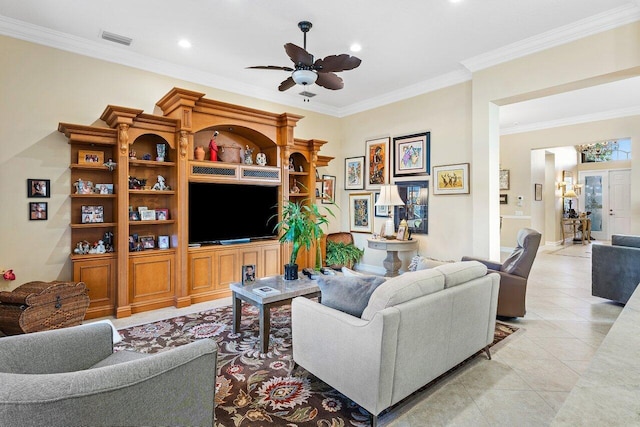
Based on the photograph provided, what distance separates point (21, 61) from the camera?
12.2 ft

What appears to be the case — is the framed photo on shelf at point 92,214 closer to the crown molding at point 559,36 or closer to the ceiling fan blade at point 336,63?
the ceiling fan blade at point 336,63

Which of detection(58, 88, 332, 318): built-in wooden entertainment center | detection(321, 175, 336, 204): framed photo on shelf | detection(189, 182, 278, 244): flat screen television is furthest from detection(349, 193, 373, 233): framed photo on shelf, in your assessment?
detection(58, 88, 332, 318): built-in wooden entertainment center

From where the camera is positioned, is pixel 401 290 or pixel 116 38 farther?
pixel 116 38

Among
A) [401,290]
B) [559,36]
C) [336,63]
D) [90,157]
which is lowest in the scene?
[401,290]

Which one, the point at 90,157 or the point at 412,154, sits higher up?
the point at 412,154

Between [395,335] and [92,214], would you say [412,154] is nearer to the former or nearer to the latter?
[395,335]

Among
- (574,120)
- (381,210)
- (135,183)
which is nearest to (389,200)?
(381,210)

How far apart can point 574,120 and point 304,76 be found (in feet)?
23.3

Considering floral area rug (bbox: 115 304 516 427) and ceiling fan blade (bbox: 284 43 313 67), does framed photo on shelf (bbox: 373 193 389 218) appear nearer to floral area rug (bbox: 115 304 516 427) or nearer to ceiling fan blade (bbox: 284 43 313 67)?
floral area rug (bbox: 115 304 516 427)

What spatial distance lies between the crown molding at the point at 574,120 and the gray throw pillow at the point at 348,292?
7711 millimetres

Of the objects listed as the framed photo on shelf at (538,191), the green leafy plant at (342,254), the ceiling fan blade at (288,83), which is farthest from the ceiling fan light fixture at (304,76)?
the framed photo on shelf at (538,191)

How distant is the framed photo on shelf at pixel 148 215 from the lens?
4.32 m

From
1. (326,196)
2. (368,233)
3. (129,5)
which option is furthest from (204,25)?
(368,233)

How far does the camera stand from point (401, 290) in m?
2.02
